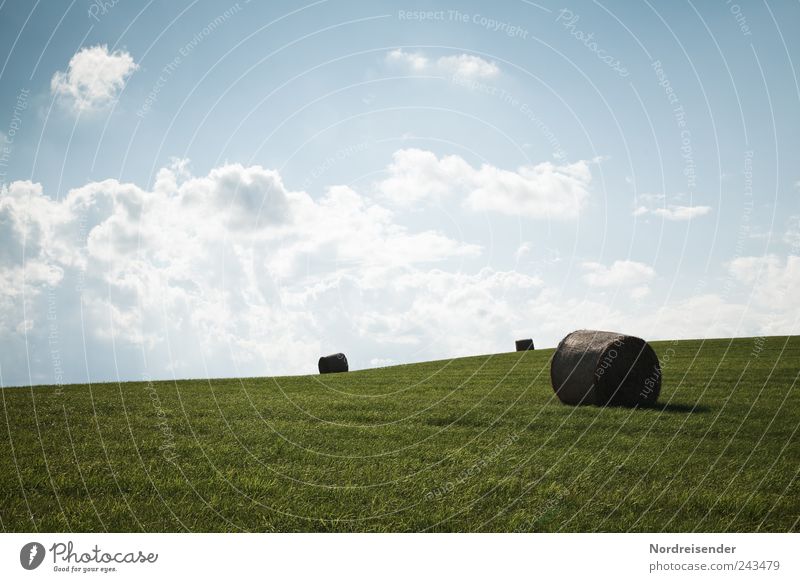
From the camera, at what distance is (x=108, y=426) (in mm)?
12930

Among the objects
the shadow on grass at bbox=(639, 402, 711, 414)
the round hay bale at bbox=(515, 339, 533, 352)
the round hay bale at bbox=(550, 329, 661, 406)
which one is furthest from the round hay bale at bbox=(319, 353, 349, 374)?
the shadow on grass at bbox=(639, 402, 711, 414)

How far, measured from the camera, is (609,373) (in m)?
16.4

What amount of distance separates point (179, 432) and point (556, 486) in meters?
8.39

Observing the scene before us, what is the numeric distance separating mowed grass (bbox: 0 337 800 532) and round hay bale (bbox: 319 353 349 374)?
56.5ft

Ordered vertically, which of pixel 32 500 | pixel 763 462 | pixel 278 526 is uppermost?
pixel 32 500

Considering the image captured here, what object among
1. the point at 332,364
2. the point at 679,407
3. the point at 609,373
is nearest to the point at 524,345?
the point at 332,364

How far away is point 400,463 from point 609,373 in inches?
357

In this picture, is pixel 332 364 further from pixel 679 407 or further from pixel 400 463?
pixel 400 463

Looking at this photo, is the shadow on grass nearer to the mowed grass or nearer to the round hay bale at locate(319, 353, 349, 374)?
the mowed grass

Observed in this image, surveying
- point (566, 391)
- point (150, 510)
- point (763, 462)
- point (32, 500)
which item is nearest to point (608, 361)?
point (566, 391)

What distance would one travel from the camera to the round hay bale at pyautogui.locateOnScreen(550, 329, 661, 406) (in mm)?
16375

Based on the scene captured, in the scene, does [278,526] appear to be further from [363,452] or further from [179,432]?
[179,432]

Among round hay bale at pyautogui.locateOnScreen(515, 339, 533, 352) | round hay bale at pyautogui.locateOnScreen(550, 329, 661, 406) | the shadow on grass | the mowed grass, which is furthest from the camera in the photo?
round hay bale at pyautogui.locateOnScreen(515, 339, 533, 352)

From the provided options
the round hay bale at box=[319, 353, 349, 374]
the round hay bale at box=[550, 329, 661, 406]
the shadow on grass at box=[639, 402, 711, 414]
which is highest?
the round hay bale at box=[319, 353, 349, 374]
